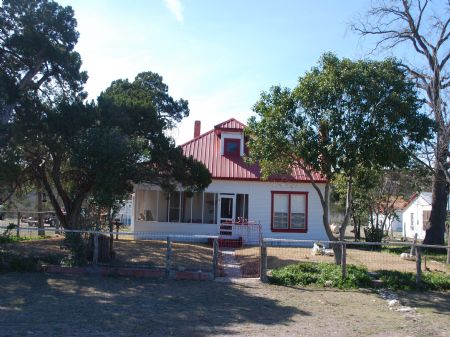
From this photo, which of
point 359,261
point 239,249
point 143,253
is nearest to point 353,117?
point 359,261

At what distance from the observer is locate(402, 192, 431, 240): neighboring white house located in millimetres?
48781

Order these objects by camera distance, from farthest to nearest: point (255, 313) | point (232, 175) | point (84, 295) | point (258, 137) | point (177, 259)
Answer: point (232, 175) < point (177, 259) < point (258, 137) < point (84, 295) < point (255, 313)

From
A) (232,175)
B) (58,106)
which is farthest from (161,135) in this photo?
(232,175)

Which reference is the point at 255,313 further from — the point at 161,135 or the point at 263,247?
the point at 161,135

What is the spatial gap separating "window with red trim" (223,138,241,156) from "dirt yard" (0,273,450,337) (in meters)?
15.2

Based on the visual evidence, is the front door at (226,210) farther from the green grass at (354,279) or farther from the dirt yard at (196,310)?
the dirt yard at (196,310)

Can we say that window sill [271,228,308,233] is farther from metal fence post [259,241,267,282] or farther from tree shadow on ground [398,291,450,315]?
tree shadow on ground [398,291,450,315]

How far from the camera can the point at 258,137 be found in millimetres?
15203

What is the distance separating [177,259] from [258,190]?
10.0 meters

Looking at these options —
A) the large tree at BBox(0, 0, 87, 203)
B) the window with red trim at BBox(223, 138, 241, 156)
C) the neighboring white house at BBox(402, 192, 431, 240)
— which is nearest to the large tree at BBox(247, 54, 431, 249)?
the large tree at BBox(0, 0, 87, 203)

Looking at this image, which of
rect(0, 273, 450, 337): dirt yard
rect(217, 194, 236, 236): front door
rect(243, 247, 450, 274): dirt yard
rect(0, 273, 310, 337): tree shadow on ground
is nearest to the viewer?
rect(0, 273, 310, 337): tree shadow on ground

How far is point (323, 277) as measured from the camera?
13.1 metres

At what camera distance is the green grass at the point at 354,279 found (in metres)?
12.8

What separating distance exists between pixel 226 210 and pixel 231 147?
3697 millimetres
